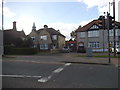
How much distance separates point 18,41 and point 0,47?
725 cm

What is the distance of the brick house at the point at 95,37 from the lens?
122 ft

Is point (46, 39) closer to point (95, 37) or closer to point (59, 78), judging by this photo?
point (95, 37)

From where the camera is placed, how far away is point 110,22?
46.2 feet

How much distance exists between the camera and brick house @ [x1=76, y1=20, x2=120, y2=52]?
37.2 m

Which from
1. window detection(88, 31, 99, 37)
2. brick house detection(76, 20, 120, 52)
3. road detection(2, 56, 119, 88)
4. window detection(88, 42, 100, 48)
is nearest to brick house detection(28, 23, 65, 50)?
brick house detection(76, 20, 120, 52)

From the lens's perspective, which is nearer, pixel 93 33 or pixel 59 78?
pixel 59 78

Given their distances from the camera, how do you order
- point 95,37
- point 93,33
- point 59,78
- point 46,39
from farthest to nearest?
point 46,39 → point 93,33 → point 95,37 → point 59,78

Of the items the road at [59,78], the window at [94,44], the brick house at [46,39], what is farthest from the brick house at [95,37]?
the road at [59,78]

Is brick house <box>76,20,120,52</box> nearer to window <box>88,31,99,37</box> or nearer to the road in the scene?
window <box>88,31,99,37</box>

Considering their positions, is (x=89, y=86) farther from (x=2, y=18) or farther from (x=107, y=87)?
(x=2, y=18)

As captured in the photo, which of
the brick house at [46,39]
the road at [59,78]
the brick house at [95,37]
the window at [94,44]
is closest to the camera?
the road at [59,78]

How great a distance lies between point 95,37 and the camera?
38719 millimetres

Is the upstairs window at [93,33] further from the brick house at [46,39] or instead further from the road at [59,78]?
the road at [59,78]

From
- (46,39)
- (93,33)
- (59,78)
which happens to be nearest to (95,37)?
(93,33)
